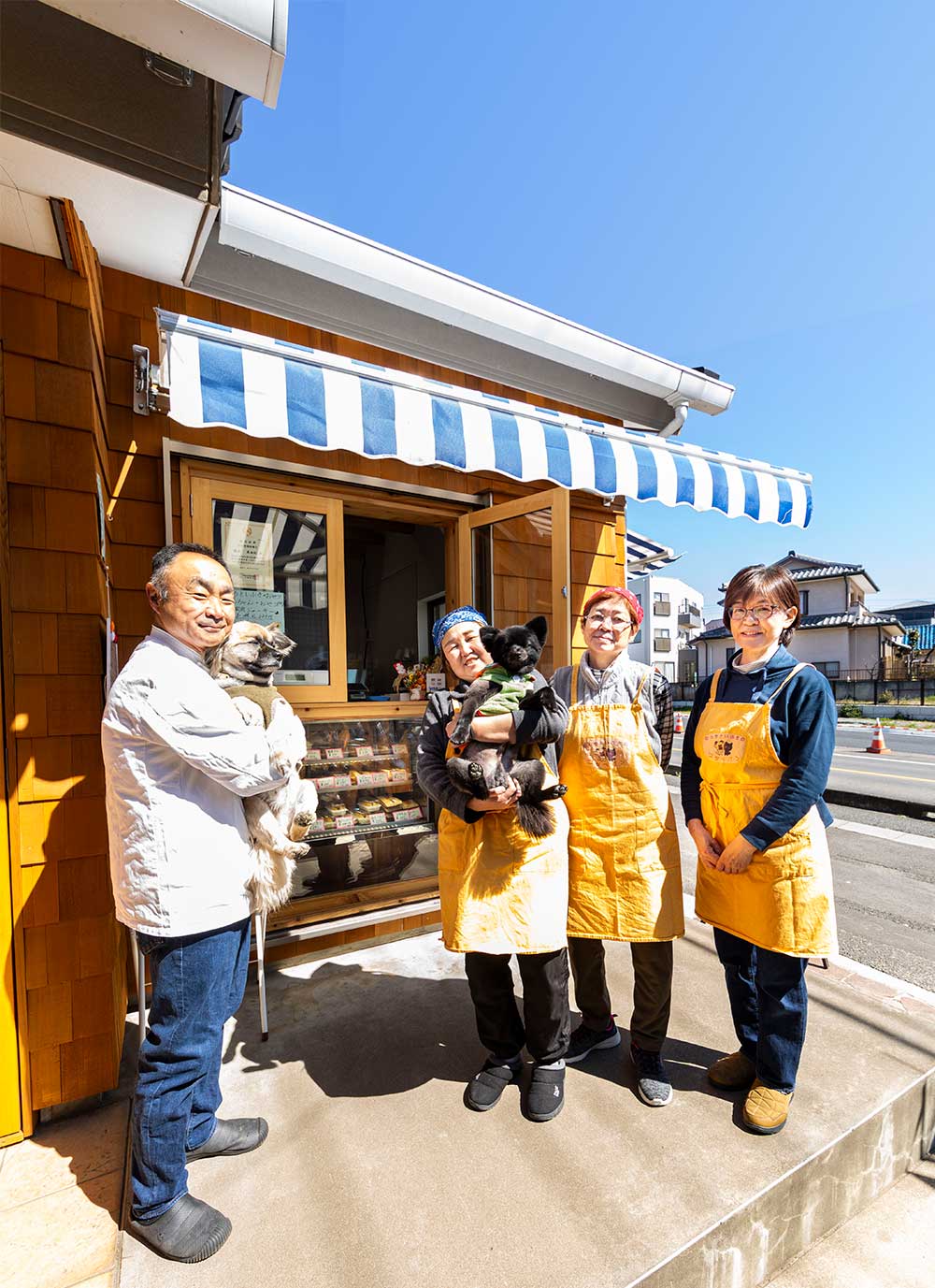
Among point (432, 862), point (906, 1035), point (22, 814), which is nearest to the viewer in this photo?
point (22, 814)

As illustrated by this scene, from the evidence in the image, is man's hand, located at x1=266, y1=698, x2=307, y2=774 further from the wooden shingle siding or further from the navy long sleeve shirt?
the navy long sleeve shirt

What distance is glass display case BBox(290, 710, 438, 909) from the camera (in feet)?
9.99

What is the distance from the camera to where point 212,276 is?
2.54 metres

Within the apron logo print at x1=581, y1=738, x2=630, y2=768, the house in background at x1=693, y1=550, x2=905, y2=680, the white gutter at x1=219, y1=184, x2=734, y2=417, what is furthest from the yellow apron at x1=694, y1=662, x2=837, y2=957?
the house in background at x1=693, y1=550, x2=905, y2=680

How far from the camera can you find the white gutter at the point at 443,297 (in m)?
2.47

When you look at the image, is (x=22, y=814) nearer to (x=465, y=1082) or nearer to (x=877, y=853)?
(x=465, y=1082)

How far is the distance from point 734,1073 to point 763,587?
5.33 feet

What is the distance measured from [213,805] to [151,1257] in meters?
1.07

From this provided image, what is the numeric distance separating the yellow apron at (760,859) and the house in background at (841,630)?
91.8 feet

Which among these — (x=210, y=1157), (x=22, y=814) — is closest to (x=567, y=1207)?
(x=210, y=1157)

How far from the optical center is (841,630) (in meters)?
28.0

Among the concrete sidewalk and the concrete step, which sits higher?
the concrete sidewalk

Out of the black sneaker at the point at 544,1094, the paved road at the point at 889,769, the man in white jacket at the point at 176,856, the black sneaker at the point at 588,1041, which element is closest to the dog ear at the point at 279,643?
the man in white jacket at the point at 176,856

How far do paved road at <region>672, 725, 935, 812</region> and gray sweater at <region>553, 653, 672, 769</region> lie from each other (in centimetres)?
712
